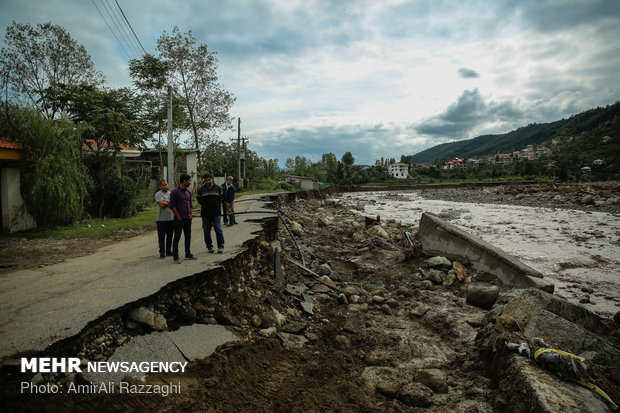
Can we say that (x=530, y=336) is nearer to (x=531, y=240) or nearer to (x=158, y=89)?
(x=531, y=240)

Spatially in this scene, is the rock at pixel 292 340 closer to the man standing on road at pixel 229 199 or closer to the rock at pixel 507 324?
the rock at pixel 507 324

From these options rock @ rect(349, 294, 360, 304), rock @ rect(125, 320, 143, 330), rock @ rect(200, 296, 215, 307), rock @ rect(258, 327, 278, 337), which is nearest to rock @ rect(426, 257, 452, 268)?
rock @ rect(349, 294, 360, 304)

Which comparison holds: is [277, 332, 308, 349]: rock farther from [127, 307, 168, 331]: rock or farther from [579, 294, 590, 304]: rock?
[579, 294, 590, 304]: rock

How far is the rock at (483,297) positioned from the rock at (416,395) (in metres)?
2.83

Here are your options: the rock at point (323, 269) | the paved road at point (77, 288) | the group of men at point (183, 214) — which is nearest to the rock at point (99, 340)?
the paved road at point (77, 288)

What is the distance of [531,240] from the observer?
12.3 metres

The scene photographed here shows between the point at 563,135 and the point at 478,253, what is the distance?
130 metres

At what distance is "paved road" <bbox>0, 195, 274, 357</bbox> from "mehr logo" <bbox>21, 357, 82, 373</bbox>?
5.6 inches

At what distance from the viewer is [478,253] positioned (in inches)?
278

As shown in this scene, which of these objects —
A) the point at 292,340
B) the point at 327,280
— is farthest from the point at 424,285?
the point at 292,340

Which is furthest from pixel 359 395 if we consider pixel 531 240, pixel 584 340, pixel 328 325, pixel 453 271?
pixel 531 240

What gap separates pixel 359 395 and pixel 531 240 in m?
12.4

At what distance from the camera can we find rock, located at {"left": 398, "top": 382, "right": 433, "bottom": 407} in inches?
119

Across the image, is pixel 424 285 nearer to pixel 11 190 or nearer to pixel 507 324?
pixel 507 324
